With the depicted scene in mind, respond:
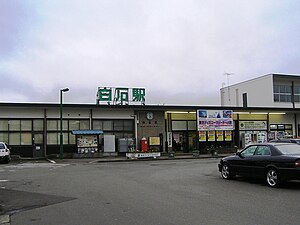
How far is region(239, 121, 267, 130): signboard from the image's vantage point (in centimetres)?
4028

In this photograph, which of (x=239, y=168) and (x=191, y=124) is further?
(x=191, y=124)

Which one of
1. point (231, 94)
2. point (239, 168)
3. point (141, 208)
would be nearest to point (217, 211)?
point (141, 208)

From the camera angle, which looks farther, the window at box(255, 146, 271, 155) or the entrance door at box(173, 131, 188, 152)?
the entrance door at box(173, 131, 188, 152)

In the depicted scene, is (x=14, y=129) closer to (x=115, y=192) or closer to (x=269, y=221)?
(x=115, y=192)

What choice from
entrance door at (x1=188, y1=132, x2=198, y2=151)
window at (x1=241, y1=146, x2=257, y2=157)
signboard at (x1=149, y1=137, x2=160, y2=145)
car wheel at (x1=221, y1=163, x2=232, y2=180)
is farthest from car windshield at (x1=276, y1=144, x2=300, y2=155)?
entrance door at (x1=188, y1=132, x2=198, y2=151)

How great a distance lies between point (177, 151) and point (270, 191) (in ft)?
88.3

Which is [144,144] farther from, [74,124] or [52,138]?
[52,138]

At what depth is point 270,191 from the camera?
11281 millimetres

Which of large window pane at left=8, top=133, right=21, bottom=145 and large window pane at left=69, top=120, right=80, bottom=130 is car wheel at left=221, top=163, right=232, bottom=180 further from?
large window pane at left=8, top=133, right=21, bottom=145

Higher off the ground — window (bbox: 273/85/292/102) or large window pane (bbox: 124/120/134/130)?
window (bbox: 273/85/292/102)

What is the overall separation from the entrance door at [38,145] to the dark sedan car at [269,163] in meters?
22.6

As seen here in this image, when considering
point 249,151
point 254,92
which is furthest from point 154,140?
point 249,151

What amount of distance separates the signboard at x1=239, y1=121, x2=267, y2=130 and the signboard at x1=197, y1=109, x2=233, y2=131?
2834mm

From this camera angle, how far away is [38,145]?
109ft
